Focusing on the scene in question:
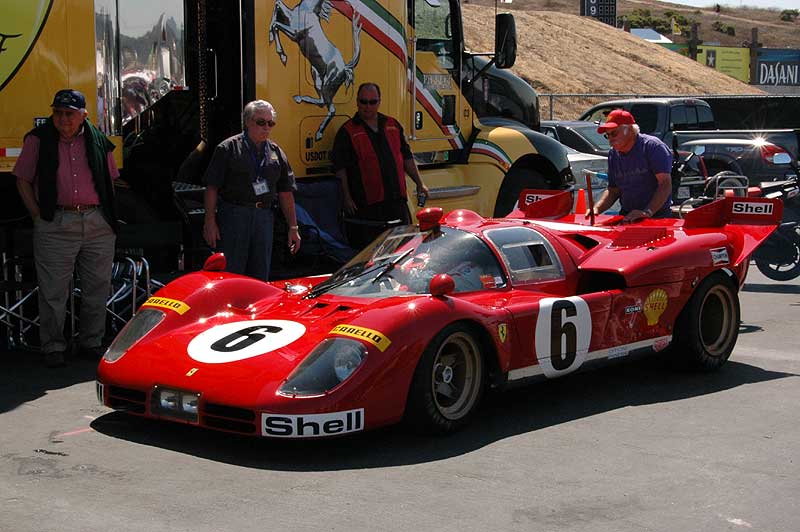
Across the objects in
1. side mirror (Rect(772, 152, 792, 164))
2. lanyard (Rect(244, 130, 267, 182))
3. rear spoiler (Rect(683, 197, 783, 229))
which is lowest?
rear spoiler (Rect(683, 197, 783, 229))

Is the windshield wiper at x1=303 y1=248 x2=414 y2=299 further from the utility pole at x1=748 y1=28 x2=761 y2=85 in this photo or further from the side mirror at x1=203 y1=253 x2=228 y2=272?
the utility pole at x1=748 y1=28 x2=761 y2=85

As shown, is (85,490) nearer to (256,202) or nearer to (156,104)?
(256,202)

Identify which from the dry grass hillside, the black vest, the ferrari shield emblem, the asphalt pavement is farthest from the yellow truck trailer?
the dry grass hillside

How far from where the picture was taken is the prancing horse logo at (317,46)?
10.3m

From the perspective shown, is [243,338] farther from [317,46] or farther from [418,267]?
[317,46]

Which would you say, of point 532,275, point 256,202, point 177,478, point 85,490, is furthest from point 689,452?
point 256,202

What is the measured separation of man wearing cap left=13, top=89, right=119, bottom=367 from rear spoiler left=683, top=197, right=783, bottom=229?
4075mm

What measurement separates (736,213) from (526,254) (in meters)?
2.03

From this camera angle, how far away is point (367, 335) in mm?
6113

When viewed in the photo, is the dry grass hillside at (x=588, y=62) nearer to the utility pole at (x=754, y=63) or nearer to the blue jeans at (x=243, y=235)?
the utility pole at (x=754, y=63)

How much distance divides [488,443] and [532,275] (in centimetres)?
146

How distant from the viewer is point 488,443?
20.7ft

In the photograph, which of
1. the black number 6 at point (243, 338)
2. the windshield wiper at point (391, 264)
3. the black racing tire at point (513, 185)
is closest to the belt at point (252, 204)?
the windshield wiper at point (391, 264)

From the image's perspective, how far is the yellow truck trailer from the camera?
8.80 m
